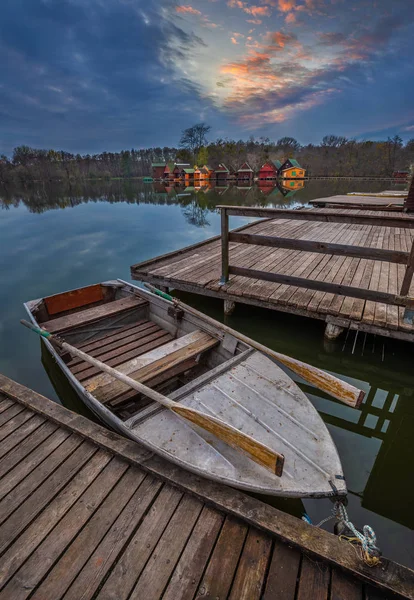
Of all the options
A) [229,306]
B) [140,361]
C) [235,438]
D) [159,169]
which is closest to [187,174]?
[159,169]

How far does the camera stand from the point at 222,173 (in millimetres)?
73250

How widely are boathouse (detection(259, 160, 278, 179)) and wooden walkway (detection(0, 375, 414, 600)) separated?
78.2 metres

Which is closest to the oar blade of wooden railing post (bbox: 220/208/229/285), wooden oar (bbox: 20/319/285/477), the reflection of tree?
wooden oar (bbox: 20/319/285/477)

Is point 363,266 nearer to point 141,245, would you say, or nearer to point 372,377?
point 372,377

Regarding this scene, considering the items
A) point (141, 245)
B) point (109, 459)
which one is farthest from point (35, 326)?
point (141, 245)

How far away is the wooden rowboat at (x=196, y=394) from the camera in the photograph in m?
2.42

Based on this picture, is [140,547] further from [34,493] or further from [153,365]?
[153,365]

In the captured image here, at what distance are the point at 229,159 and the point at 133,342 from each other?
3440 inches

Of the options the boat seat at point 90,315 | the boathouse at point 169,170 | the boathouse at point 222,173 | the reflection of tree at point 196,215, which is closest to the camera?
the boat seat at point 90,315

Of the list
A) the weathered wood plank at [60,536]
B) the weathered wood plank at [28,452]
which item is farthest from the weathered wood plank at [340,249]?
the weathered wood plank at [28,452]

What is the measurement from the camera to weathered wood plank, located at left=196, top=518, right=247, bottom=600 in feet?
6.01

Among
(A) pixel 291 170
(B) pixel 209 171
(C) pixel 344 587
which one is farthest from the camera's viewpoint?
(B) pixel 209 171

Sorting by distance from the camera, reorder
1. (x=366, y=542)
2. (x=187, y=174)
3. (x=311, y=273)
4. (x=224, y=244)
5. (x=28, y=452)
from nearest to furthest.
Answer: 1. (x=366, y=542)
2. (x=28, y=452)
3. (x=224, y=244)
4. (x=311, y=273)
5. (x=187, y=174)

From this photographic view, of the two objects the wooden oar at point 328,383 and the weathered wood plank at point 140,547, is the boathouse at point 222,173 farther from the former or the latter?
the weathered wood plank at point 140,547
